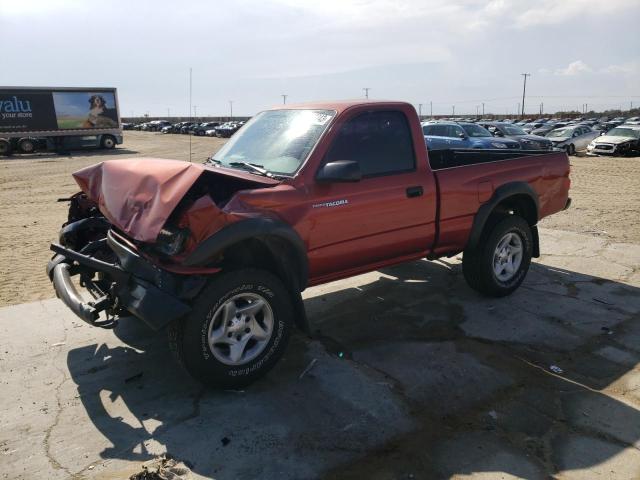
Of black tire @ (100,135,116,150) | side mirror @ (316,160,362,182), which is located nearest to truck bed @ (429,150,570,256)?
side mirror @ (316,160,362,182)

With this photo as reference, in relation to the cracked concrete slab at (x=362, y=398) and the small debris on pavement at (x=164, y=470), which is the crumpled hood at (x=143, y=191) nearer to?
the cracked concrete slab at (x=362, y=398)

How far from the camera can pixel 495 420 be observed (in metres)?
3.41

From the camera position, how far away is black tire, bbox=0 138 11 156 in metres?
27.6

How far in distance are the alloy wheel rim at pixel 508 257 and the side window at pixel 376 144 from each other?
63.8 inches

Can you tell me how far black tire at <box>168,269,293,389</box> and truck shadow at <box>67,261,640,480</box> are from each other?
165 mm

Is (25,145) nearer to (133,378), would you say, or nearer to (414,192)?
(133,378)

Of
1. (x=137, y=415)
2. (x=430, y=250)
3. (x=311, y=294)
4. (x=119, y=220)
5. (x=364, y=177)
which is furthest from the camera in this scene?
(x=311, y=294)

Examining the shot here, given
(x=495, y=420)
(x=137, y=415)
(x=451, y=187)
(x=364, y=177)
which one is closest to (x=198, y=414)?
(x=137, y=415)

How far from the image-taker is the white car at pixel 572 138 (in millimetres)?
25156

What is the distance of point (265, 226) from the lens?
3.63 metres

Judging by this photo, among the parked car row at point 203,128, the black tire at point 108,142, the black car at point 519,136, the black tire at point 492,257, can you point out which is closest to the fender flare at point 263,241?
the black tire at point 492,257

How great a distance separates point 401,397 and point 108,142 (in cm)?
Answer: 3193

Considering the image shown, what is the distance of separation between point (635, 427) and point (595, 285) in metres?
2.99

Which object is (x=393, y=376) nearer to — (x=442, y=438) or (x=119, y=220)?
(x=442, y=438)
